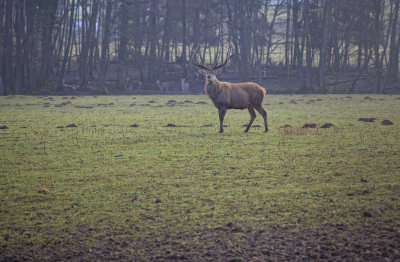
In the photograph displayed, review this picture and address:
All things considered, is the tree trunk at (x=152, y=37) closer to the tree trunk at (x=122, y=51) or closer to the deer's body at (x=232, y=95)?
the tree trunk at (x=122, y=51)

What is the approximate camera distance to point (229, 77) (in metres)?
43.0

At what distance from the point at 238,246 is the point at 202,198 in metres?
1.55

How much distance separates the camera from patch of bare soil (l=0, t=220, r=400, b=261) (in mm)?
4270

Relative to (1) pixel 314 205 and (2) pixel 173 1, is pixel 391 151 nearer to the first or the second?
(1) pixel 314 205

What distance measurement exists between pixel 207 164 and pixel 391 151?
149 inches

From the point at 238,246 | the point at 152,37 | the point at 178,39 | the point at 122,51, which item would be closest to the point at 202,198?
the point at 238,246

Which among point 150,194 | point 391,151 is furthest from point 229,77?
point 150,194

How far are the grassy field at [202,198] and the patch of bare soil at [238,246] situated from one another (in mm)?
11

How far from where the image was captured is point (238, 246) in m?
4.50

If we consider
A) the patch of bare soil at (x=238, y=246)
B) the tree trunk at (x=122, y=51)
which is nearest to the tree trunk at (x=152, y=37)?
the tree trunk at (x=122, y=51)

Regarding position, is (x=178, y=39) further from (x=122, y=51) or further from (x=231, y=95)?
(x=231, y=95)

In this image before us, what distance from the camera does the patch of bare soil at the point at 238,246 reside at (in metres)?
4.27

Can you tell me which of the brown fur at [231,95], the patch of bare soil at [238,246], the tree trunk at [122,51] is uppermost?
the tree trunk at [122,51]

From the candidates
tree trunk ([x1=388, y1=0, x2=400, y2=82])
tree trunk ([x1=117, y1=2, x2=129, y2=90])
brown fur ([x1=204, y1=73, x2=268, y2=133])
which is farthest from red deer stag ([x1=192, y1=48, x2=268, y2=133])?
tree trunk ([x1=117, y1=2, x2=129, y2=90])
